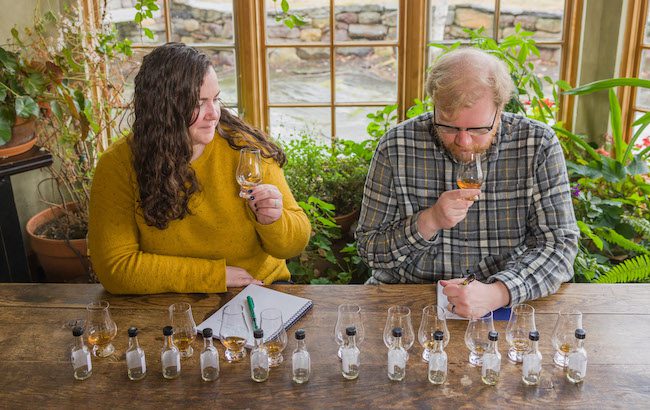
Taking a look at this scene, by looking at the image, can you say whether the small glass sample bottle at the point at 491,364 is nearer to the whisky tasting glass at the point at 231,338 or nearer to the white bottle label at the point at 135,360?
the whisky tasting glass at the point at 231,338

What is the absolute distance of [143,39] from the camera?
3.63 metres

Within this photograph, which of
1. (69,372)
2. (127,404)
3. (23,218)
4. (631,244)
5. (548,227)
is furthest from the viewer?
(23,218)

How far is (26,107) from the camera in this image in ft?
8.86

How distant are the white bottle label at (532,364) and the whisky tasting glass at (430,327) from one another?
0.18 metres

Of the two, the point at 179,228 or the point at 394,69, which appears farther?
the point at 394,69

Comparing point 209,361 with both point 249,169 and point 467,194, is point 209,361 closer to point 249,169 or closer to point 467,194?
point 249,169

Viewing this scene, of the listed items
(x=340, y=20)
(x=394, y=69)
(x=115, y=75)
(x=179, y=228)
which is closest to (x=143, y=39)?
(x=115, y=75)

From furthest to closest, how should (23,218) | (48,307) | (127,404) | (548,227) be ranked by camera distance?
1. (23,218)
2. (548,227)
3. (48,307)
4. (127,404)

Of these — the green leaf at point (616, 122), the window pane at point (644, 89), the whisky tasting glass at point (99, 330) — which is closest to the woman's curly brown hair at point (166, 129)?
the whisky tasting glass at point (99, 330)

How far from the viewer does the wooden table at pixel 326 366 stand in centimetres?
137

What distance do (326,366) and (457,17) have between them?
2533 millimetres

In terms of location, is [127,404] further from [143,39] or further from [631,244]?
[143,39]

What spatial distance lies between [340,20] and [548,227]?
2.01 metres

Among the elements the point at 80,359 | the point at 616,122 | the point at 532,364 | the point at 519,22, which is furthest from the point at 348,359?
the point at 519,22
